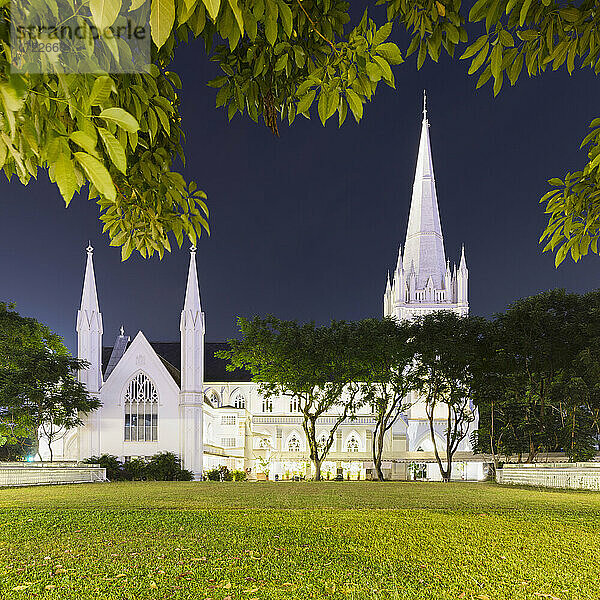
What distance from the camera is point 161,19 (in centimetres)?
186

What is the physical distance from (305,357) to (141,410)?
22533 mm

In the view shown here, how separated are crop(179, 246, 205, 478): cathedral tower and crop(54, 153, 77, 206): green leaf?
49589 mm

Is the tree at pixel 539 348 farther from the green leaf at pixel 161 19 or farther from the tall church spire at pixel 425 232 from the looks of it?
the tall church spire at pixel 425 232

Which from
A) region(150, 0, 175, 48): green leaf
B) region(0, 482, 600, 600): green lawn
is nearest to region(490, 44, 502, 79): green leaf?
region(150, 0, 175, 48): green leaf

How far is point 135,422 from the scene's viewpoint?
171 feet

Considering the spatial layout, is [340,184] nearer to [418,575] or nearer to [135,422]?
[135,422]

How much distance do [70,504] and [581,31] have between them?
1369 cm

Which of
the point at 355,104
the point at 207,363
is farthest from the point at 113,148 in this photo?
the point at 207,363

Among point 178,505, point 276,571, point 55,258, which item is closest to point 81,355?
point 55,258

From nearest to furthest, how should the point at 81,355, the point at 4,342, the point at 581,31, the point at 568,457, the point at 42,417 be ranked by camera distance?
1. the point at 581,31
2. the point at 4,342
3. the point at 568,457
4. the point at 42,417
5. the point at 81,355

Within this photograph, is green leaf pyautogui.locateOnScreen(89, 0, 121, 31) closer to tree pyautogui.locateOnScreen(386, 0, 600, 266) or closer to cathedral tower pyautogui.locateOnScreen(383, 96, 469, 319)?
tree pyautogui.locateOnScreen(386, 0, 600, 266)

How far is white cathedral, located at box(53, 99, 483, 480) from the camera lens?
50.6m

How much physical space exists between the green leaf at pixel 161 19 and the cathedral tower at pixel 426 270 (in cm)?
7898

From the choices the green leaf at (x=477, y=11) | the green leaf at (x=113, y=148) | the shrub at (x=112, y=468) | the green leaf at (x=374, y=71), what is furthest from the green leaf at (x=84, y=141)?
the shrub at (x=112, y=468)
